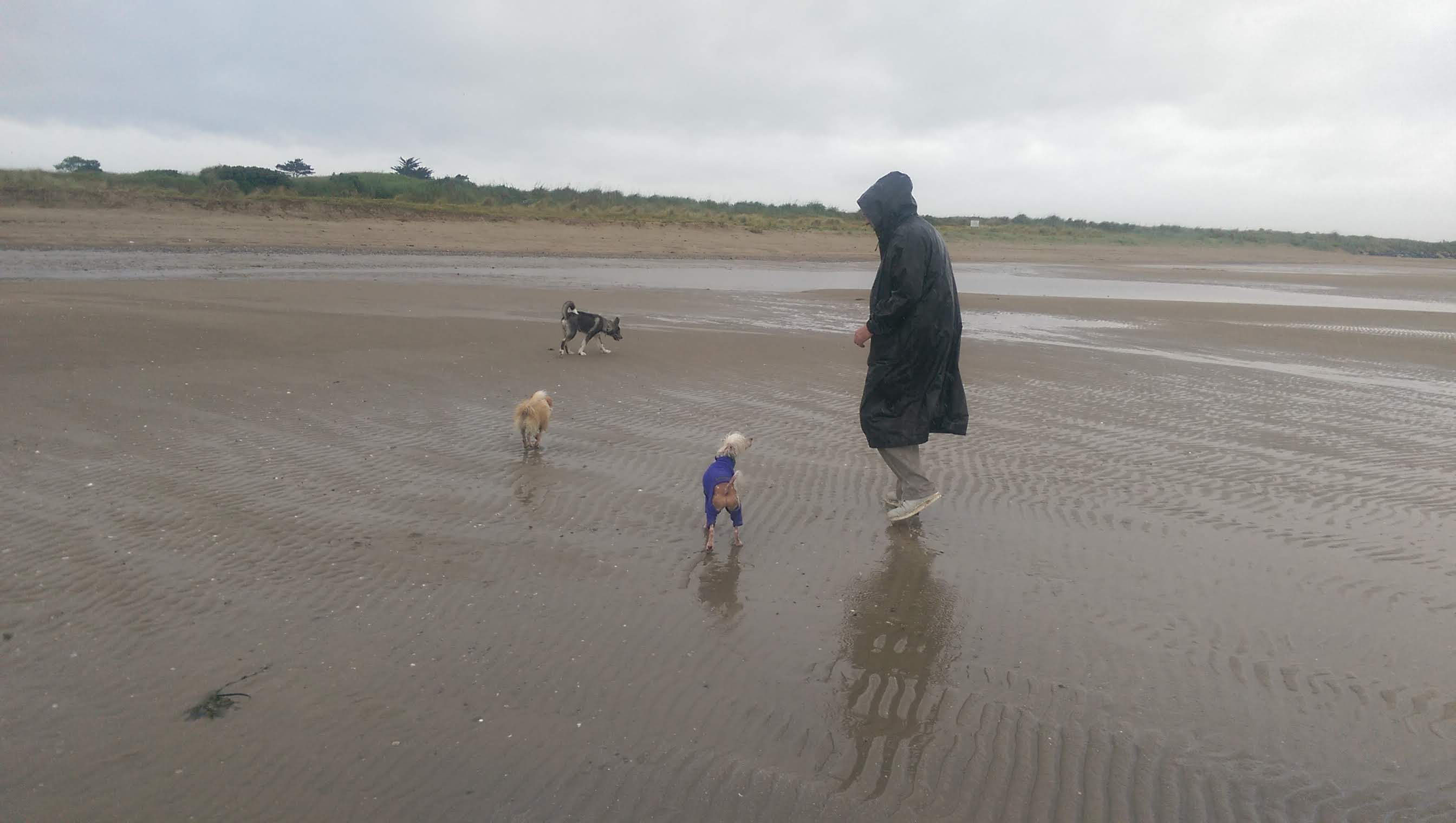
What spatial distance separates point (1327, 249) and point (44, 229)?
297ft

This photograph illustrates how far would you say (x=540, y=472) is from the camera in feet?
24.5

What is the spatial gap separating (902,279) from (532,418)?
3819 millimetres

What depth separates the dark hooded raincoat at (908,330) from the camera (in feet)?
19.0

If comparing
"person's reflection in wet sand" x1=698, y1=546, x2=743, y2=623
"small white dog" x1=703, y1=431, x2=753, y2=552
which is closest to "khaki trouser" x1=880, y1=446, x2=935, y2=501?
"small white dog" x1=703, y1=431, x2=753, y2=552

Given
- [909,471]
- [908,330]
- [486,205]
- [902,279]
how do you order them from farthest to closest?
[486,205] → [909,471] → [908,330] → [902,279]

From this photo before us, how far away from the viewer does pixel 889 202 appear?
19.3 ft

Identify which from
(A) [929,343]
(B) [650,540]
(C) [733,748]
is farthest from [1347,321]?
(C) [733,748]

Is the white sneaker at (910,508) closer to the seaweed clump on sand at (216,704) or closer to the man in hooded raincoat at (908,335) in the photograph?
the man in hooded raincoat at (908,335)

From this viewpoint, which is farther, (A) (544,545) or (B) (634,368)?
(B) (634,368)

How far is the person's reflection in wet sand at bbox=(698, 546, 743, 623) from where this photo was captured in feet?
16.3

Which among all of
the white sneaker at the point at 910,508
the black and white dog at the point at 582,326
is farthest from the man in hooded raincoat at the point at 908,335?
the black and white dog at the point at 582,326

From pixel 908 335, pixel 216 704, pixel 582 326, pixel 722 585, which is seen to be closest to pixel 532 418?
pixel 722 585

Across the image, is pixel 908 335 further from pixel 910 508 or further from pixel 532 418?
pixel 532 418

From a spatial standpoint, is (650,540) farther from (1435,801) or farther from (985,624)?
(1435,801)
